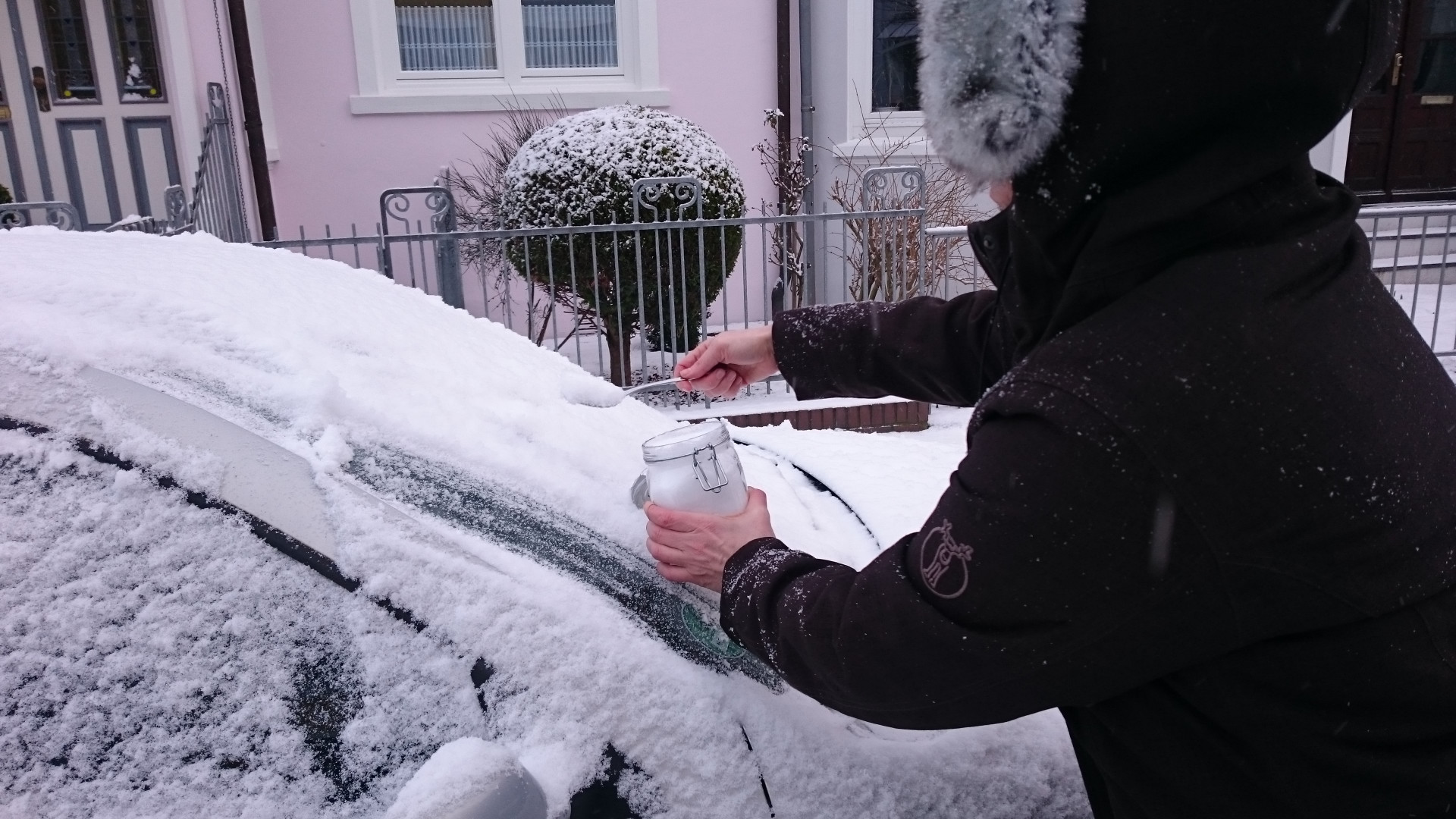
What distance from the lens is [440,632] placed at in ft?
3.58

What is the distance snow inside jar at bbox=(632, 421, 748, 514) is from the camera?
47.1 inches

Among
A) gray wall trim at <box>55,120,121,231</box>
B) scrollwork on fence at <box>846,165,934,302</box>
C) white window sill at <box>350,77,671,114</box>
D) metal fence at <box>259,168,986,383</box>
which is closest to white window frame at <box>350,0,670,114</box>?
white window sill at <box>350,77,671,114</box>

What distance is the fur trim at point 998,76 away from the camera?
882mm

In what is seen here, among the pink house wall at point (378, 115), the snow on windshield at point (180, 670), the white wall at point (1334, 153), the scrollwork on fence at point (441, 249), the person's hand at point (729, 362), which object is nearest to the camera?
the snow on windshield at point (180, 670)

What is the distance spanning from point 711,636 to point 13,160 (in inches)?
290

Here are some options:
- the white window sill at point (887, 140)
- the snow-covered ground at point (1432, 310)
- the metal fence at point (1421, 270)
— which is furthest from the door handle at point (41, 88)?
the metal fence at point (1421, 270)

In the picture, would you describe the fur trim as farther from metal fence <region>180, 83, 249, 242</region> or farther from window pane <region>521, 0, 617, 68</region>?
window pane <region>521, 0, 617, 68</region>

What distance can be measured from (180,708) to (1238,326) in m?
1.10

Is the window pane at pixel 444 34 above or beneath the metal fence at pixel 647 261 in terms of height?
above

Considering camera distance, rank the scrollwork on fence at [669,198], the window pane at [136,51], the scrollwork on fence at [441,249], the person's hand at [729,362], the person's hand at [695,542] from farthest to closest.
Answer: the window pane at [136,51] → the scrollwork on fence at [669,198] → the scrollwork on fence at [441,249] → the person's hand at [729,362] → the person's hand at [695,542]

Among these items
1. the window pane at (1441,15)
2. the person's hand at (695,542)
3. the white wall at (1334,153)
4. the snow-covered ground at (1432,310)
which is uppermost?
the window pane at (1441,15)

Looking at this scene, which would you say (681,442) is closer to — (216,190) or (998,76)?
(998,76)

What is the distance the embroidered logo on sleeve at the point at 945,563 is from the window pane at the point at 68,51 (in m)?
7.60

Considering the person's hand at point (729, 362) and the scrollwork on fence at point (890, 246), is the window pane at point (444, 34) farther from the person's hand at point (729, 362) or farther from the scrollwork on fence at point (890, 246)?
the person's hand at point (729, 362)
